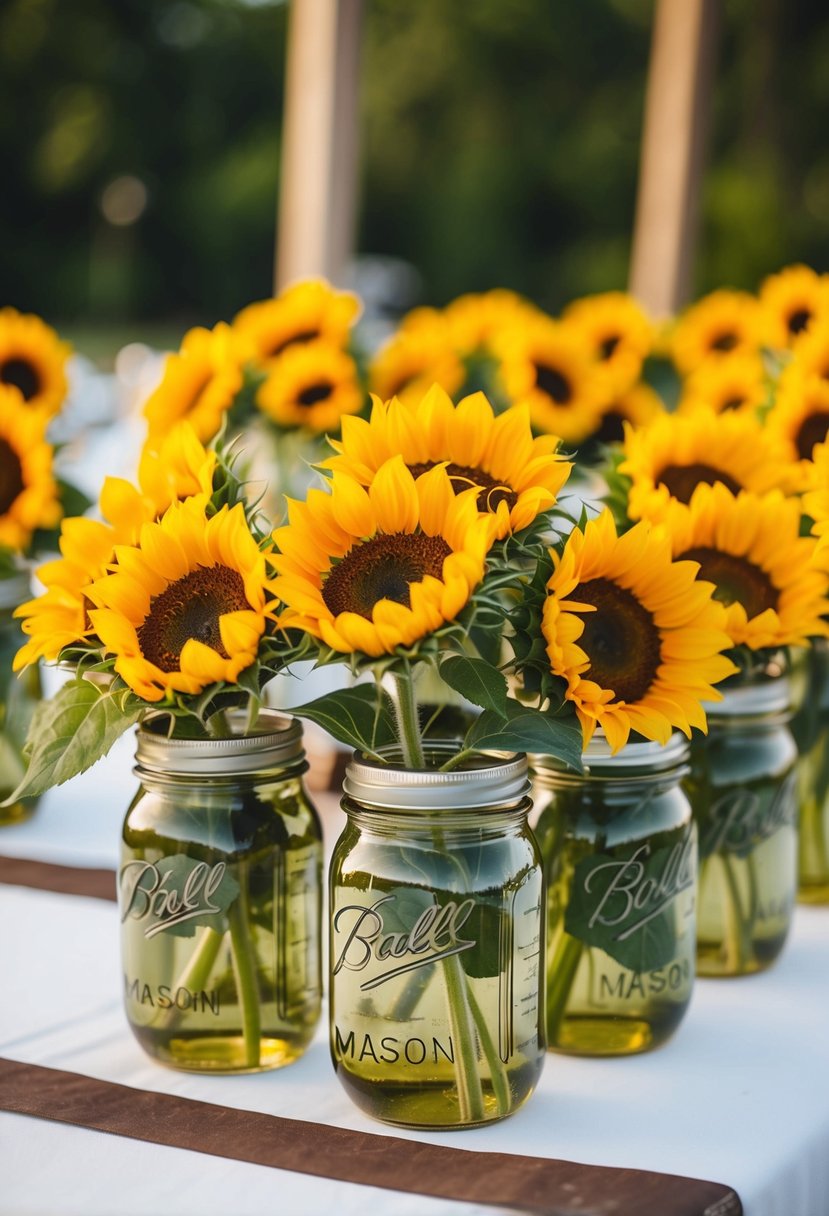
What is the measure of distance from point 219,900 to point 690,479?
38 cm

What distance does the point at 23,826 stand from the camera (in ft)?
3.76

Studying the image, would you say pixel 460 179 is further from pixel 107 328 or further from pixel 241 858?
pixel 241 858

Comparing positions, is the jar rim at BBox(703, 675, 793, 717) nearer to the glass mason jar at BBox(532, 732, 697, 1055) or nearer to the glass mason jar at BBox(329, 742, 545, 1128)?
the glass mason jar at BBox(532, 732, 697, 1055)

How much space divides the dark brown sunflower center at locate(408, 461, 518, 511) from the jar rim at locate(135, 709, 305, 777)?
134mm

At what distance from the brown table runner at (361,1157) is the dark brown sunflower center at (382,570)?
23 cm

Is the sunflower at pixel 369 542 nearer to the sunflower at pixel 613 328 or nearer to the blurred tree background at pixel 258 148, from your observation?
the sunflower at pixel 613 328

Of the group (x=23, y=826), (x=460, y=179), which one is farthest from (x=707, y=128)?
(x=460, y=179)

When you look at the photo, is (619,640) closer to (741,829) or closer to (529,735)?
(529,735)

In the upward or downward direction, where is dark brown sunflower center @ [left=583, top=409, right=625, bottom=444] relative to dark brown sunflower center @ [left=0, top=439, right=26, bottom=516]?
upward

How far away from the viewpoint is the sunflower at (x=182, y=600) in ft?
2.04

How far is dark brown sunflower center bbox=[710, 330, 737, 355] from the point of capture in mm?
1899

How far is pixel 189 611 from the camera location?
25.9 inches

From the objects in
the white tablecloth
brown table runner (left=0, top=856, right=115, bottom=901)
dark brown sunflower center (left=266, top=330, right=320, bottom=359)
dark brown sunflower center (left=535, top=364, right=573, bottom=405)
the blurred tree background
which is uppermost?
the blurred tree background

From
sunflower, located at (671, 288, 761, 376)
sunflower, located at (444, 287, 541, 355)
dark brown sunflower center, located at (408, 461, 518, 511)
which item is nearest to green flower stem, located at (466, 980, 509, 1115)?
dark brown sunflower center, located at (408, 461, 518, 511)
